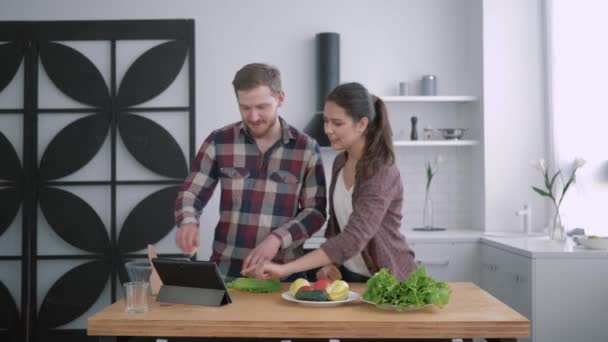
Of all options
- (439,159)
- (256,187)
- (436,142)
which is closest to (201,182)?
(256,187)

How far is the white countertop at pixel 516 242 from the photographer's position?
3.56 meters

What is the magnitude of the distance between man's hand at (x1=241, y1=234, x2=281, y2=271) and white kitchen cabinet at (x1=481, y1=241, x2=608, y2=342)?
5.95 ft

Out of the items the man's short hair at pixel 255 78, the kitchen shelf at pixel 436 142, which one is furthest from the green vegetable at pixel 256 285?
the kitchen shelf at pixel 436 142

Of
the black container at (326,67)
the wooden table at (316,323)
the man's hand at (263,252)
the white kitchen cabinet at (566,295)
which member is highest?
the black container at (326,67)

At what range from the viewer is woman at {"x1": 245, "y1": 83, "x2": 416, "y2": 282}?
2232 millimetres

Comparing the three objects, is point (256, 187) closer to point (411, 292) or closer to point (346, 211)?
point (346, 211)

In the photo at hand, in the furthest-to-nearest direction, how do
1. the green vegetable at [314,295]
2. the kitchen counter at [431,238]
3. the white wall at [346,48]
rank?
1. the white wall at [346,48]
2. the kitchen counter at [431,238]
3. the green vegetable at [314,295]

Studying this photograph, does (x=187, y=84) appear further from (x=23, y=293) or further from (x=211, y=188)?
(x=211, y=188)

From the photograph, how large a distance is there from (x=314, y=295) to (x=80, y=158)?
130 inches

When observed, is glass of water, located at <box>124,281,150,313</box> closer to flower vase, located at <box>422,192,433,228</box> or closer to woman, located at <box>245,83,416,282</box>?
woman, located at <box>245,83,416,282</box>

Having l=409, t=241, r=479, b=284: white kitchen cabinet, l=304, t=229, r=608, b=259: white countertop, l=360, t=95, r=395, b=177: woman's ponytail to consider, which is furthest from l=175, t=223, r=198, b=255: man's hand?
l=409, t=241, r=479, b=284: white kitchen cabinet

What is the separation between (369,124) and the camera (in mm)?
2428

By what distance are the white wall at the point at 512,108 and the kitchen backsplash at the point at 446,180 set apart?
34 centimetres

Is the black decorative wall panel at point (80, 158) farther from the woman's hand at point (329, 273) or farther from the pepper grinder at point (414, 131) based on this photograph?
the woman's hand at point (329, 273)
